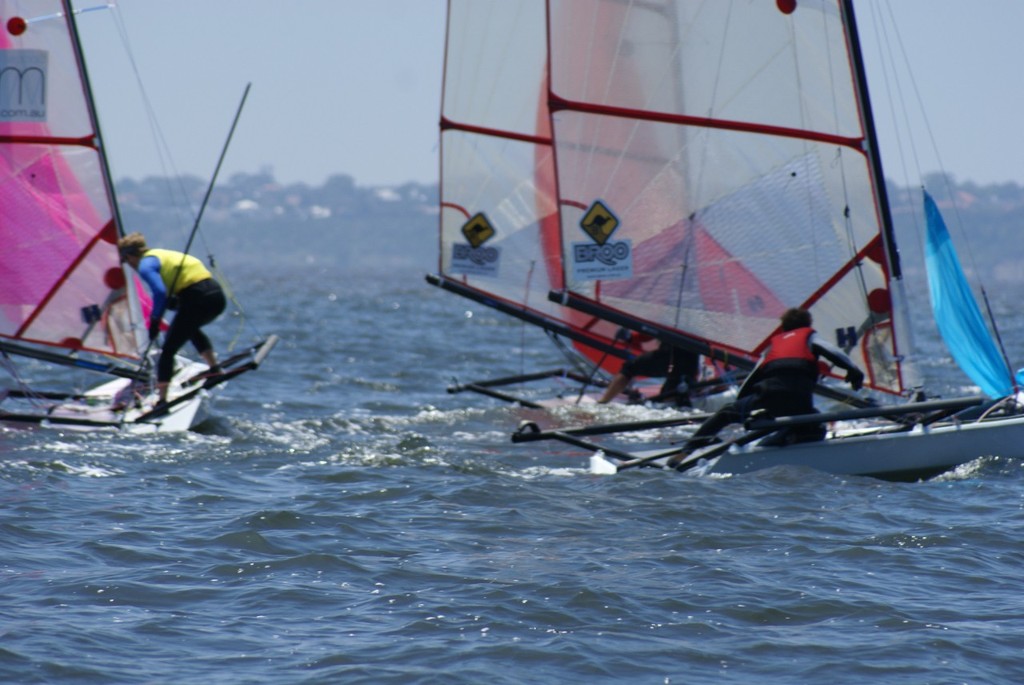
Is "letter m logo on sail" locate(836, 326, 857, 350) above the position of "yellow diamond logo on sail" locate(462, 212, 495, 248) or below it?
below

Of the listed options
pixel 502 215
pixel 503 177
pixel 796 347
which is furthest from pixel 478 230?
pixel 796 347

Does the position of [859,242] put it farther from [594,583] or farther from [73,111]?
[73,111]

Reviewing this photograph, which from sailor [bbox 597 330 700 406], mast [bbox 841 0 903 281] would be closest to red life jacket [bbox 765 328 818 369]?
mast [bbox 841 0 903 281]

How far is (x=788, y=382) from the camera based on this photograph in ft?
29.0

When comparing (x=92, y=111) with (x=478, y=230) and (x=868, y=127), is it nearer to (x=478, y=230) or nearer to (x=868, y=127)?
(x=478, y=230)

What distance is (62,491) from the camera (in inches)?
331

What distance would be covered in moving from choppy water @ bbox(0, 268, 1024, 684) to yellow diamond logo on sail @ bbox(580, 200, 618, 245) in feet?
5.43

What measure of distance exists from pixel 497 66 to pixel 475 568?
7947 millimetres

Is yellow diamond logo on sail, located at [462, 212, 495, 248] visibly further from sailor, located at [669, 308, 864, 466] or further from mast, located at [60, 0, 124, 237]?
sailor, located at [669, 308, 864, 466]

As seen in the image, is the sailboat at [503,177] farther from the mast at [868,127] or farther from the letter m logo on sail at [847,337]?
the mast at [868,127]

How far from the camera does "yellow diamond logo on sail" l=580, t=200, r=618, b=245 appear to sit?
1102cm

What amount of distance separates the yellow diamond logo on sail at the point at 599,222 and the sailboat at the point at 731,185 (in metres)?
0.01

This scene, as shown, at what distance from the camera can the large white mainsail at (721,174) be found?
1044 centimetres

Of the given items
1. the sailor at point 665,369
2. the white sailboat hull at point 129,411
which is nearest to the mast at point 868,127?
the sailor at point 665,369
